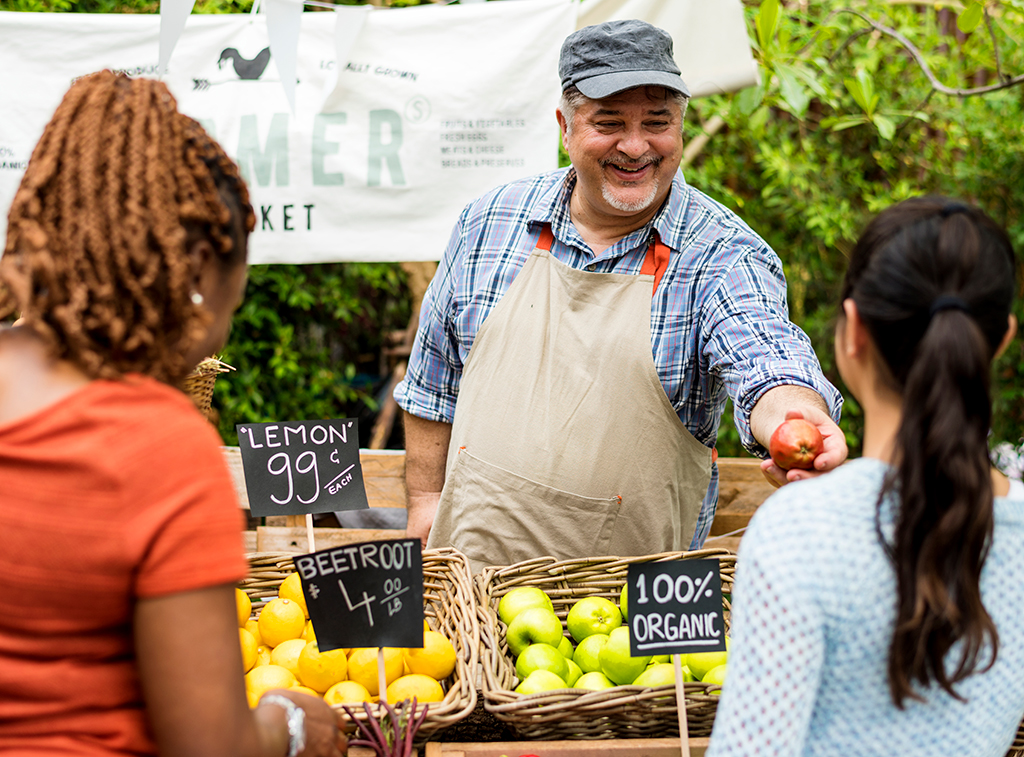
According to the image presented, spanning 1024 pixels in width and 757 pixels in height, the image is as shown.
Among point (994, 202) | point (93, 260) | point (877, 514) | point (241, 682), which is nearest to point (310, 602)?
point (241, 682)

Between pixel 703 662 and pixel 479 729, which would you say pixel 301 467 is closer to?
pixel 479 729

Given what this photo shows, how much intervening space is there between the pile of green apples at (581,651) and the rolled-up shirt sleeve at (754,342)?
454 mm

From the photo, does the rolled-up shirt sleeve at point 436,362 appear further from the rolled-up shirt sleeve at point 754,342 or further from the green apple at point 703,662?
the green apple at point 703,662

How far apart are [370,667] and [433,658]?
106 mm

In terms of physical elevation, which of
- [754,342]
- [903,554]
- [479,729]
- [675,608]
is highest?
[754,342]

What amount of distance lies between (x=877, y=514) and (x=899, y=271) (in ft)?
0.84

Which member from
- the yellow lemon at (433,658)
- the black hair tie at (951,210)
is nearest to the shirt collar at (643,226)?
the yellow lemon at (433,658)

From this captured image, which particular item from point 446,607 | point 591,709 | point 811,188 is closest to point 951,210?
point 591,709

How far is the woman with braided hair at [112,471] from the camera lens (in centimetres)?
83

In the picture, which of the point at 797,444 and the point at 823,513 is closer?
the point at 823,513

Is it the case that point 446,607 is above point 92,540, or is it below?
below

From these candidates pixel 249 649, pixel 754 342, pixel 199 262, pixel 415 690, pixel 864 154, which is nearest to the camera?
pixel 199 262

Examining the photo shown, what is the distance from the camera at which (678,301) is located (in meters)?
2.08

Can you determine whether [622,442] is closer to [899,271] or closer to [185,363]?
[899,271]
